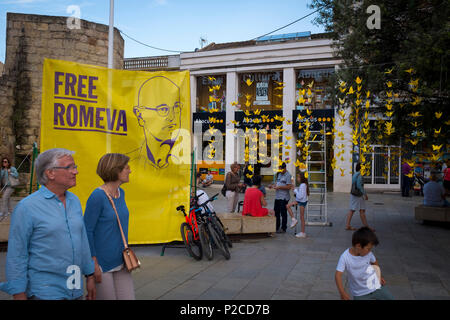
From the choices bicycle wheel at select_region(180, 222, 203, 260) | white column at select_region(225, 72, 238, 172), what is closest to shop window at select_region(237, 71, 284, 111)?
white column at select_region(225, 72, 238, 172)

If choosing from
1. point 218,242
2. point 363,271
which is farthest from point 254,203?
point 363,271

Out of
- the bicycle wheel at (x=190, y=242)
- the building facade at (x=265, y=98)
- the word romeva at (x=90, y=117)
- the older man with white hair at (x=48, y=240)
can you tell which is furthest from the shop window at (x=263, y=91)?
the older man with white hair at (x=48, y=240)

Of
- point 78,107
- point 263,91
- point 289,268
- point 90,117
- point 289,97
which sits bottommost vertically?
point 289,268

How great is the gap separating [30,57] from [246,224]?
9.03 meters

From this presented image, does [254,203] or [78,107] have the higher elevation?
[78,107]

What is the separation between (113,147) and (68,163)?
3.82m

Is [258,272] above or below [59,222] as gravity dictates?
below

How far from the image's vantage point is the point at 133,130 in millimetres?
6719

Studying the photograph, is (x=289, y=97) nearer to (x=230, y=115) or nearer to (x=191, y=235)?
(x=230, y=115)

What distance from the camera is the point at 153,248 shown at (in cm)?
859

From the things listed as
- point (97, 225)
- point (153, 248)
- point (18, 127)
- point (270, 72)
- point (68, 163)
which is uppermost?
point (270, 72)
